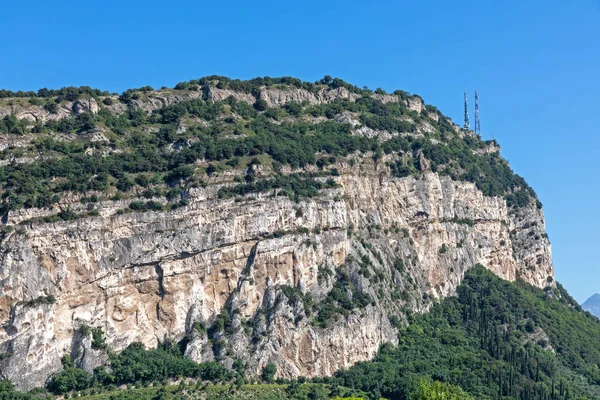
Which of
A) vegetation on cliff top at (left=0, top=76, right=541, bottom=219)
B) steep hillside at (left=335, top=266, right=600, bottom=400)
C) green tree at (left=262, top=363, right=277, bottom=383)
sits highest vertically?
vegetation on cliff top at (left=0, top=76, right=541, bottom=219)

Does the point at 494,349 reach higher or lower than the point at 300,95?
lower


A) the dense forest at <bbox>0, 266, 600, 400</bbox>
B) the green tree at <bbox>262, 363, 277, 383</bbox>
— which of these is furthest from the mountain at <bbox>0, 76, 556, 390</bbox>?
the dense forest at <bbox>0, 266, 600, 400</bbox>

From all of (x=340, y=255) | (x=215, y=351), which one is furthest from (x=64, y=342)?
(x=340, y=255)

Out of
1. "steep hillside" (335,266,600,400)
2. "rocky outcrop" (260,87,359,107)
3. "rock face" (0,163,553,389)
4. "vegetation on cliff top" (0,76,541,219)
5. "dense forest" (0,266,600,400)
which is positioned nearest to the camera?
"rock face" (0,163,553,389)

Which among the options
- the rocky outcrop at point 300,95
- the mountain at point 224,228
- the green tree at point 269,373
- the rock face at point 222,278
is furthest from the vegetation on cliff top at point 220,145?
the green tree at point 269,373

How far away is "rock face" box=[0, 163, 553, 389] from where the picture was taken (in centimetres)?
10900

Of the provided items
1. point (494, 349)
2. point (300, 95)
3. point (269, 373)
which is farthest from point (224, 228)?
point (300, 95)

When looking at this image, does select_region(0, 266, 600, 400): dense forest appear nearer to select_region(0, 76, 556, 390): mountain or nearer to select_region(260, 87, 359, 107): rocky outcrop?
select_region(0, 76, 556, 390): mountain

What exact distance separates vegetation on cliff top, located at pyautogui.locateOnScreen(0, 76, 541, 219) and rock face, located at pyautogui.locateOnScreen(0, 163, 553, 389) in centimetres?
363

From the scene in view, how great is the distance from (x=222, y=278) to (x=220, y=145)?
2006cm

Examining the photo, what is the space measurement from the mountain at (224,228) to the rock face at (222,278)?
183mm

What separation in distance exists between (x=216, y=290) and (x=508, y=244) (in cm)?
5888

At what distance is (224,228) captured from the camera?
122m

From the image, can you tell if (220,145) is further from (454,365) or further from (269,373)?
(454,365)
